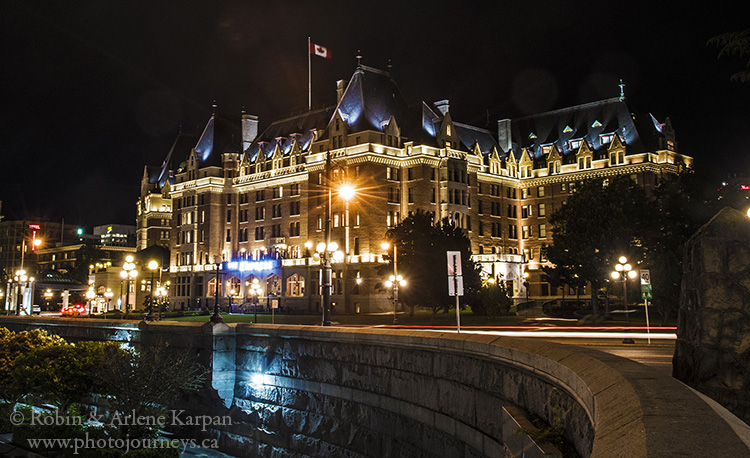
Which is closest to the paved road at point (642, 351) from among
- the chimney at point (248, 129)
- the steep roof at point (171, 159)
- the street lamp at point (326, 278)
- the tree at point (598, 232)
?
the street lamp at point (326, 278)

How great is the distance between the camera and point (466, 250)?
5809 cm

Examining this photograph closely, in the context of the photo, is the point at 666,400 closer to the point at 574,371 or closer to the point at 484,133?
the point at 574,371

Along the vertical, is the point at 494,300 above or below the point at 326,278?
below

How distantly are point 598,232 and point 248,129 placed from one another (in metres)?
61.5

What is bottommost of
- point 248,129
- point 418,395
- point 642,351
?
point 418,395

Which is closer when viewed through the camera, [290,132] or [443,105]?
[443,105]

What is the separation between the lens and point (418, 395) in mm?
15836

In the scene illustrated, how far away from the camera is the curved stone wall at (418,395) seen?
4.99 m

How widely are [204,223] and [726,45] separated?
8774 cm

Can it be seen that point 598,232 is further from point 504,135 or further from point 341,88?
point 504,135

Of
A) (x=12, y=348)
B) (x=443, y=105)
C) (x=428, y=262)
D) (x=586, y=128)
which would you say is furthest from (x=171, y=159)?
(x=12, y=348)

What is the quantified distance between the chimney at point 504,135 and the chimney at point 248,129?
34.9 m

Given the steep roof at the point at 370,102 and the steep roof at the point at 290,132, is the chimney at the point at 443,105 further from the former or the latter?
the steep roof at the point at 290,132

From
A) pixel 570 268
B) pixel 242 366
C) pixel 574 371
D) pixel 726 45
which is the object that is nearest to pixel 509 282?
pixel 570 268
